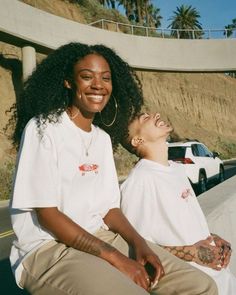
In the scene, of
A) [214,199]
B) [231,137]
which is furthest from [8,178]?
[231,137]

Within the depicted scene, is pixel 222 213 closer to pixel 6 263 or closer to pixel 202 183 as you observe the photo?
pixel 6 263

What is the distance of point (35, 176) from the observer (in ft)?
7.32

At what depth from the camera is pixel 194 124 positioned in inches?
2254

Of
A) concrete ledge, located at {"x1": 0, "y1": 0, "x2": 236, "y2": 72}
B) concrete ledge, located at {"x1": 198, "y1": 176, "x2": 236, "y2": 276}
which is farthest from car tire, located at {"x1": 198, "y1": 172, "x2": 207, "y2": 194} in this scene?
concrete ledge, located at {"x1": 0, "y1": 0, "x2": 236, "y2": 72}

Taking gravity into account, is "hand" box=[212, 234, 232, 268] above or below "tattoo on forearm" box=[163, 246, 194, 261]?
below

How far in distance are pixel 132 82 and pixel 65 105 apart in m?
0.75

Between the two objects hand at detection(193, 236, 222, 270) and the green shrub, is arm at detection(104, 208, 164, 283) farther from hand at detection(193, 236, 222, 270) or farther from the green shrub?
the green shrub

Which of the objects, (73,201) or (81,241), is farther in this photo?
(73,201)

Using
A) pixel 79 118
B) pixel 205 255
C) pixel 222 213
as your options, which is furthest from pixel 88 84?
pixel 222 213

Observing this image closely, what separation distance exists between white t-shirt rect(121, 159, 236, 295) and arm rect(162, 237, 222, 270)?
0.09ft

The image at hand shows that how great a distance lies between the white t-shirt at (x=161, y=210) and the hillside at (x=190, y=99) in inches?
1328

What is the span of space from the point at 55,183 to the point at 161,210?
86 cm

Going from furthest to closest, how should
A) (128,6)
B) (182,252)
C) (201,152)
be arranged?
1. (128,6)
2. (201,152)
3. (182,252)

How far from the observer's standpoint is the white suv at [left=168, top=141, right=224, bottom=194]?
15.2 metres
